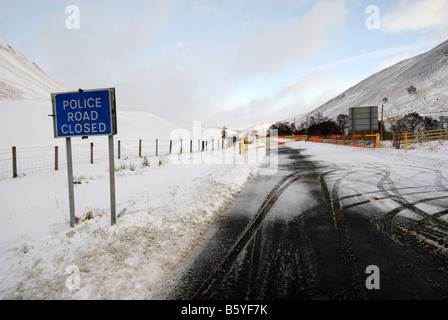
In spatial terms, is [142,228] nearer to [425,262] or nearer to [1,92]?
[425,262]

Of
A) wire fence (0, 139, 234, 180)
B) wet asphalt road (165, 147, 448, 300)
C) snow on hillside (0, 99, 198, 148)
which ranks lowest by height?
wet asphalt road (165, 147, 448, 300)

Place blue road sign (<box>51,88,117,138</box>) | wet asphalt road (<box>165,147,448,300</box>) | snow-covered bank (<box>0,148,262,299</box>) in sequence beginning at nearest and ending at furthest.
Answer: wet asphalt road (<box>165,147,448,300</box>) < snow-covered bank (<box>0,148,262,299</box>) < blue road sign (<box>51,88,117,138</box>)

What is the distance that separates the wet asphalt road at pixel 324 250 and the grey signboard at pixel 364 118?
25068mm

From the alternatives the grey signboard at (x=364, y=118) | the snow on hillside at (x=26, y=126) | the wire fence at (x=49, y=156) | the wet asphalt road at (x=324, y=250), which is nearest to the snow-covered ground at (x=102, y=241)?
the wet asphalt road at (x=324, y=250)

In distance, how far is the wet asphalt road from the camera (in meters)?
2.60

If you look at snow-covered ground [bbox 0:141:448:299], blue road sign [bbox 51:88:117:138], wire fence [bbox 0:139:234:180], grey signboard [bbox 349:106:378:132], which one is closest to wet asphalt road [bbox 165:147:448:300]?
snow-covered ground [bbox 0:141:448:299]

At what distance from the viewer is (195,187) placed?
7.51m

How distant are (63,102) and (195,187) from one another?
4370mm

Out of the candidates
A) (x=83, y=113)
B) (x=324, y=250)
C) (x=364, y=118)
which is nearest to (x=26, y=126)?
(x=83, y=113)

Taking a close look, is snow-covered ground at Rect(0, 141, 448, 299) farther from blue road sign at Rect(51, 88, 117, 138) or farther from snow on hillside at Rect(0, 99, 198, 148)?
snow on hillside at Rect(0, 99, 198, 148)

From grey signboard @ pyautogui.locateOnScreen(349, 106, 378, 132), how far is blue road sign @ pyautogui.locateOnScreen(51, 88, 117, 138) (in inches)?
1210

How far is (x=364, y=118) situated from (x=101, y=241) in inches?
1258

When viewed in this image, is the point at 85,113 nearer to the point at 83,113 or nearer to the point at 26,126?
the point at 83,113
